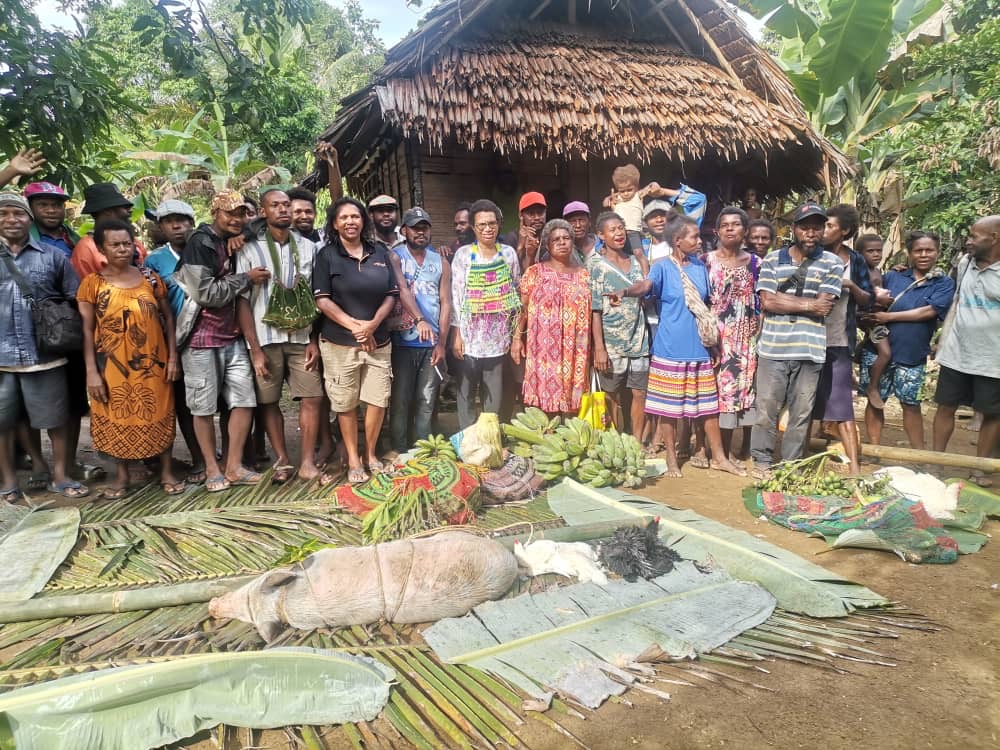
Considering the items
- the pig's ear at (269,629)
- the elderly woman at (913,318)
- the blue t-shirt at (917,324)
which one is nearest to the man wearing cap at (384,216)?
the pig's ear at (269,629)

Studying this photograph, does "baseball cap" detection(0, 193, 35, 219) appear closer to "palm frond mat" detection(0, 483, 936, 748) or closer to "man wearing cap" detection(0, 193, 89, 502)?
"man wearing cap" detection(0, 193, 89, 502)

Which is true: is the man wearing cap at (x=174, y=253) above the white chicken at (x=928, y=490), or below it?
above

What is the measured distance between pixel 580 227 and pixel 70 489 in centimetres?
425

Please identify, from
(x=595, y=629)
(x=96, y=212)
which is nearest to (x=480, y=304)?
(x=96, y=212)

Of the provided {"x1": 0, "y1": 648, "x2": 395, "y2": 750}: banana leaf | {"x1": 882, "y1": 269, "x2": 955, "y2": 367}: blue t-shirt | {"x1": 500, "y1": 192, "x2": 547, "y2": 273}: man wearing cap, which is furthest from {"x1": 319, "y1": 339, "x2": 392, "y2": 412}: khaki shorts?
{"x1": 882, "y1": 269, "x2": 955, "y2": 367}: blue t-shirt

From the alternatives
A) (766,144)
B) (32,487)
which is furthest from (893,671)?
(766,144)

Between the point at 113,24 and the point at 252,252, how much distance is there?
2070cm

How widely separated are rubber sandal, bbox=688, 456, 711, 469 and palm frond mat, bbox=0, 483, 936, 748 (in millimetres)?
1274

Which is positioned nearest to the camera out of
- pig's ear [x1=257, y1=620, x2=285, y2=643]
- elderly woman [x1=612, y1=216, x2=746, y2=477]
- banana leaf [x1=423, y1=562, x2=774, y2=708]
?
banana leaf [x1=423, y1=562, x2=774, y2=708]

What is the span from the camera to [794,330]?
4.21m

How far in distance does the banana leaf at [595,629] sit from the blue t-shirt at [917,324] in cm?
293

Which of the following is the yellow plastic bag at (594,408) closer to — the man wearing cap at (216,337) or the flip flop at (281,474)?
the flip flop at (281,474)

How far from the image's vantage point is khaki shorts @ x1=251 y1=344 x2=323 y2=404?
4102 millimetres

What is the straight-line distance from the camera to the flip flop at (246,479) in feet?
13.4
